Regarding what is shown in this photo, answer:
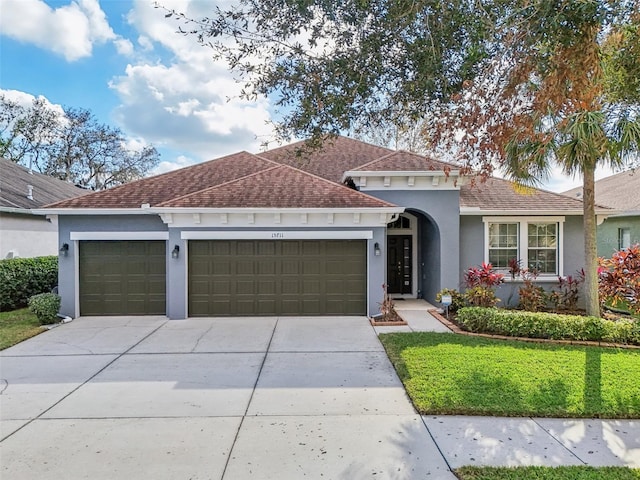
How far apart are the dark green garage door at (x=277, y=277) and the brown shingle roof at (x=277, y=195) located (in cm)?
110

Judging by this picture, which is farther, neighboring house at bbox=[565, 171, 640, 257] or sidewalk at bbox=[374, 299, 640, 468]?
neighboring house at bbox=[565, 171, 640, 257]

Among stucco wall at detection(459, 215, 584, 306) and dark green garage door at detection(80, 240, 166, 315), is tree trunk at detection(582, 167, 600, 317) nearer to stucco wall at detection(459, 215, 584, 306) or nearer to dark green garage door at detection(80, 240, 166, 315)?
stucco wall at detection(459, 215, 584, 306)

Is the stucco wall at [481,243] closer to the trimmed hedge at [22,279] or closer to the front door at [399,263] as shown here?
the front door at [399,263]

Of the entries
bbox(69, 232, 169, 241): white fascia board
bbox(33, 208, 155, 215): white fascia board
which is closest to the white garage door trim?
bbox(69, 232, 169, 241): white fascia board

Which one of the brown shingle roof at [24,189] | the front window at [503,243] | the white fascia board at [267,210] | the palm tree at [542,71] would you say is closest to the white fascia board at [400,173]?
the white fascia board at [267,210]

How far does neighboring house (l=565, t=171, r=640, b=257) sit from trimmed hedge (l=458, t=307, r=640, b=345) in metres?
8.58

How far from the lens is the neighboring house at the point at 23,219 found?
13.5m

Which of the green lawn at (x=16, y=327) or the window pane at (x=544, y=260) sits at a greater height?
the window pane at (x=544, y=260)

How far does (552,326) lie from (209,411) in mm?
7361

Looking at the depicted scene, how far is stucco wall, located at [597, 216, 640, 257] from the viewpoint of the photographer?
15953mm

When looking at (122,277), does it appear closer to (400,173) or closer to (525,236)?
(400,173)

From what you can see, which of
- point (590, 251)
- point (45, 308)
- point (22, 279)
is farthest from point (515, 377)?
point (22, 279)

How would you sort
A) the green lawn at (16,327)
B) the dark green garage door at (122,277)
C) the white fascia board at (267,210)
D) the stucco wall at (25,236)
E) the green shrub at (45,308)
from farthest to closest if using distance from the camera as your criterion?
the stucco wall at (25,236)
the dark green garage door at (122,277)
the white fascia board at (267,210)
the green shrub at (45,308)
the green lawn at (16,327)

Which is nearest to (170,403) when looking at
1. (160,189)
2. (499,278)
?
(160,189)
